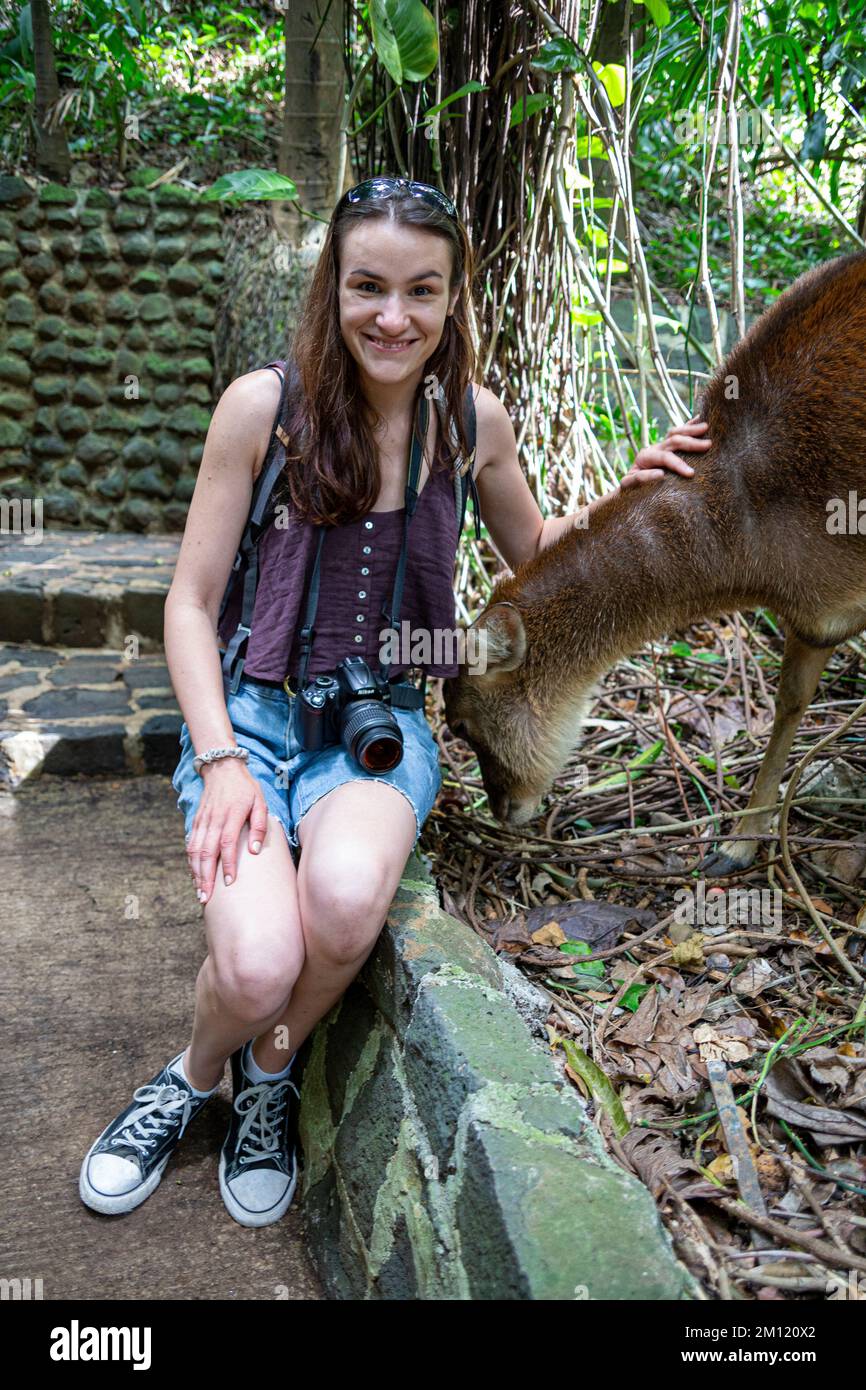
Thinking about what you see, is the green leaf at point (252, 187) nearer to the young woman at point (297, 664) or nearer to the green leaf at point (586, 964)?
the young woman at point (297, 664)

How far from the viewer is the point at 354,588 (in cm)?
278

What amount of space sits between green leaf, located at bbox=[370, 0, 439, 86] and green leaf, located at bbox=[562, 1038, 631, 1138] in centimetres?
283

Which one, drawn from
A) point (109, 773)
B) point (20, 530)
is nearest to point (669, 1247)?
point (109, 773)

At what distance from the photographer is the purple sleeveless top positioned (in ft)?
8.86

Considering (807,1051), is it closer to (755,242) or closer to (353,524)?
(353,524)

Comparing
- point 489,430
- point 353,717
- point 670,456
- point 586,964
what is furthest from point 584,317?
point 586,964

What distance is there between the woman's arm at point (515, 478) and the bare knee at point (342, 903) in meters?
1.29

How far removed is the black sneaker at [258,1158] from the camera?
2.50m

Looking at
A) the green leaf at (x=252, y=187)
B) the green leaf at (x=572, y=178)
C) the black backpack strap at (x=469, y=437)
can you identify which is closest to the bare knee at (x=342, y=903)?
the black backpack strap at (x=469, y=437)

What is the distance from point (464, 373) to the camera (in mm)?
2879

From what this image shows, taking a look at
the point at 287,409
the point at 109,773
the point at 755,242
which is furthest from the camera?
the point at 755,242

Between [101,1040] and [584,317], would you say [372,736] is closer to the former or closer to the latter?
[101,1040]

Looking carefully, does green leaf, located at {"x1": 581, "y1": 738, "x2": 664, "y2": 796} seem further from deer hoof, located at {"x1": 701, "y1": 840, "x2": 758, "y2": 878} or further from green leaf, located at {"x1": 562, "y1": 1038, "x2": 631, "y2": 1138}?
green leaf, located at {"x1": 562, "y1": 1038, "x2": 631, "y2": 1138}

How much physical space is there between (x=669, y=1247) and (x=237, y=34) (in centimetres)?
985
